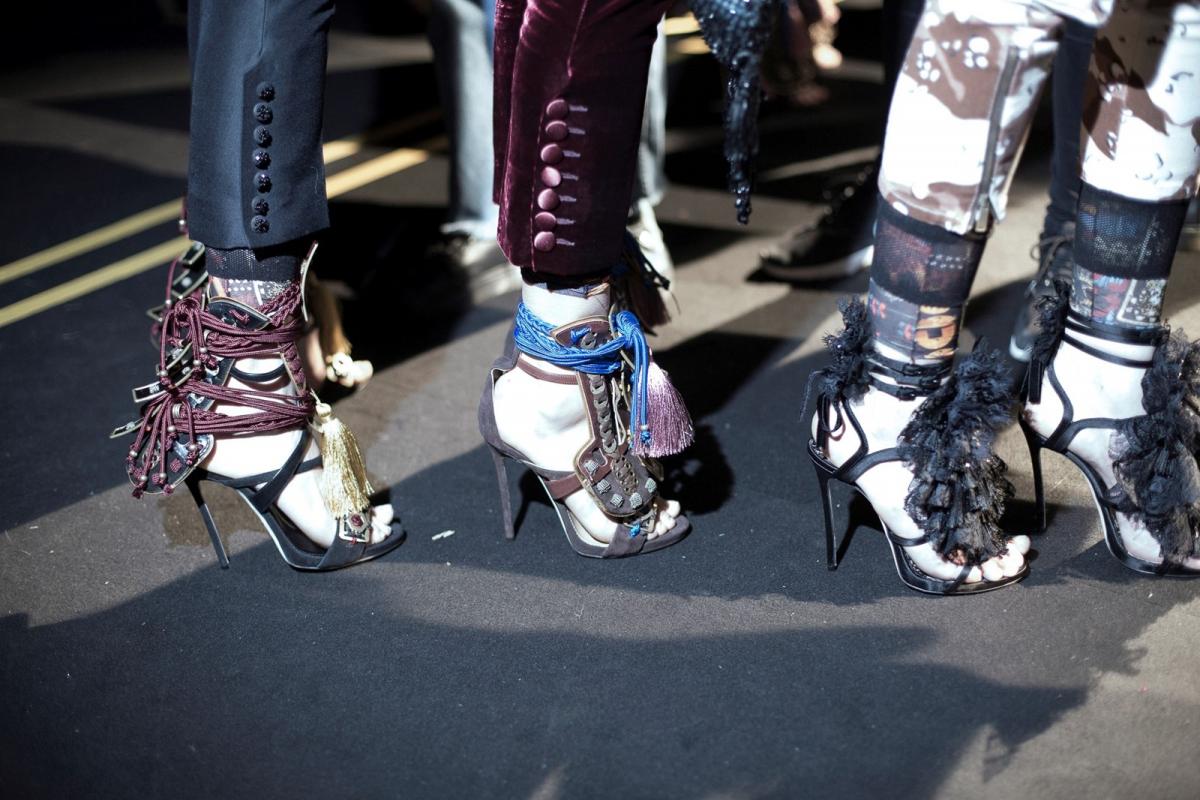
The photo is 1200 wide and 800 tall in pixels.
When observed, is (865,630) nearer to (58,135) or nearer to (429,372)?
(429,372)

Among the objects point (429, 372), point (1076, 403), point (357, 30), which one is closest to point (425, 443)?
point (429, 372)

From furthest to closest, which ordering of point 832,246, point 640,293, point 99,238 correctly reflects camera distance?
point 99,238 < point 832,246 < point 640,293

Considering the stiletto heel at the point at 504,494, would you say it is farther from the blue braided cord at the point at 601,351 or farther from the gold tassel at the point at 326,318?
the gold tassel at the point at 326,318

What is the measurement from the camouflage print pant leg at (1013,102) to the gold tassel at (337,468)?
66 cm

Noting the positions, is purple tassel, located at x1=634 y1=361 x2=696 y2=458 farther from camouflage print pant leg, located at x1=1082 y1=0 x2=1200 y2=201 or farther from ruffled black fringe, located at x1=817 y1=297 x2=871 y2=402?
camouflage print pant leg, located at x1=1082 y1=0 x2=1200 y2=201

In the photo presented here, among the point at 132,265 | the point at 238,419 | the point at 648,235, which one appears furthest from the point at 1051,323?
the point at 132,265

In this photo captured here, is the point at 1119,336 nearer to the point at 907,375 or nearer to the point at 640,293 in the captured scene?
the point at 907,375

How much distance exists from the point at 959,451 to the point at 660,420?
0.32 meters

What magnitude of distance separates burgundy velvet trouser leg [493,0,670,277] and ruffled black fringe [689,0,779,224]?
0.05 meters

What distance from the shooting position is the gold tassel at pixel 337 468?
1.31m

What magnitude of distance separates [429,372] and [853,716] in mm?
908

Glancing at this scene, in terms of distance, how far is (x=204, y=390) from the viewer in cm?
125

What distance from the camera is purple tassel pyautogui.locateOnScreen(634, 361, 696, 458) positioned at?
127 cm

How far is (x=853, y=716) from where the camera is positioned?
1094 mm
